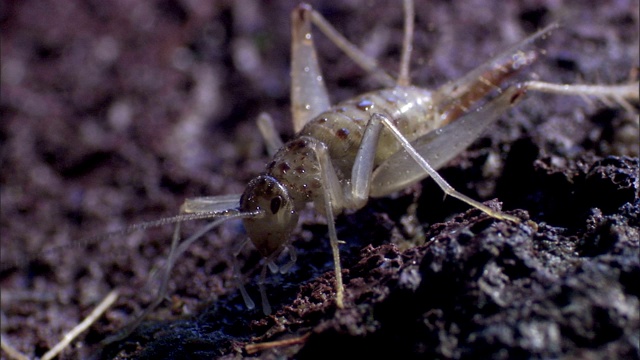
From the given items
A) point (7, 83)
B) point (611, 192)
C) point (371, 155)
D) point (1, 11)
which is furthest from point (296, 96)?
point (1, 11)

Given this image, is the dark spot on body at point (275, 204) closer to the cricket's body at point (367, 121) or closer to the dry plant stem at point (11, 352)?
the cricket's body at point (367, 121)

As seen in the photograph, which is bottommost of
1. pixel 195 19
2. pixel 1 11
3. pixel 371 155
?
pixel 371 155

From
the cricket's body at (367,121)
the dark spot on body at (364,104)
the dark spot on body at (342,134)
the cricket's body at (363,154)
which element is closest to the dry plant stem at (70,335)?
the cricket's body at (363,154)

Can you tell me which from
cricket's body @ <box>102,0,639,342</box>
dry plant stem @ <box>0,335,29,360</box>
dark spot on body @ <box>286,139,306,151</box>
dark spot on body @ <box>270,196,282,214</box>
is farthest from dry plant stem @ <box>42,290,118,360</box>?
dark spot on body @ <box>286,139,306,151</box>

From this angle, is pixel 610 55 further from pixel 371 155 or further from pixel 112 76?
pixel 112 76

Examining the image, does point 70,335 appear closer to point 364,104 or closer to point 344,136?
point 344,136

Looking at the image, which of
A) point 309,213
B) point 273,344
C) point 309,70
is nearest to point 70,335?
point 309,213

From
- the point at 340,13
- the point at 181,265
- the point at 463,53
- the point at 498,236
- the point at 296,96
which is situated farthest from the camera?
the point at 340,13
